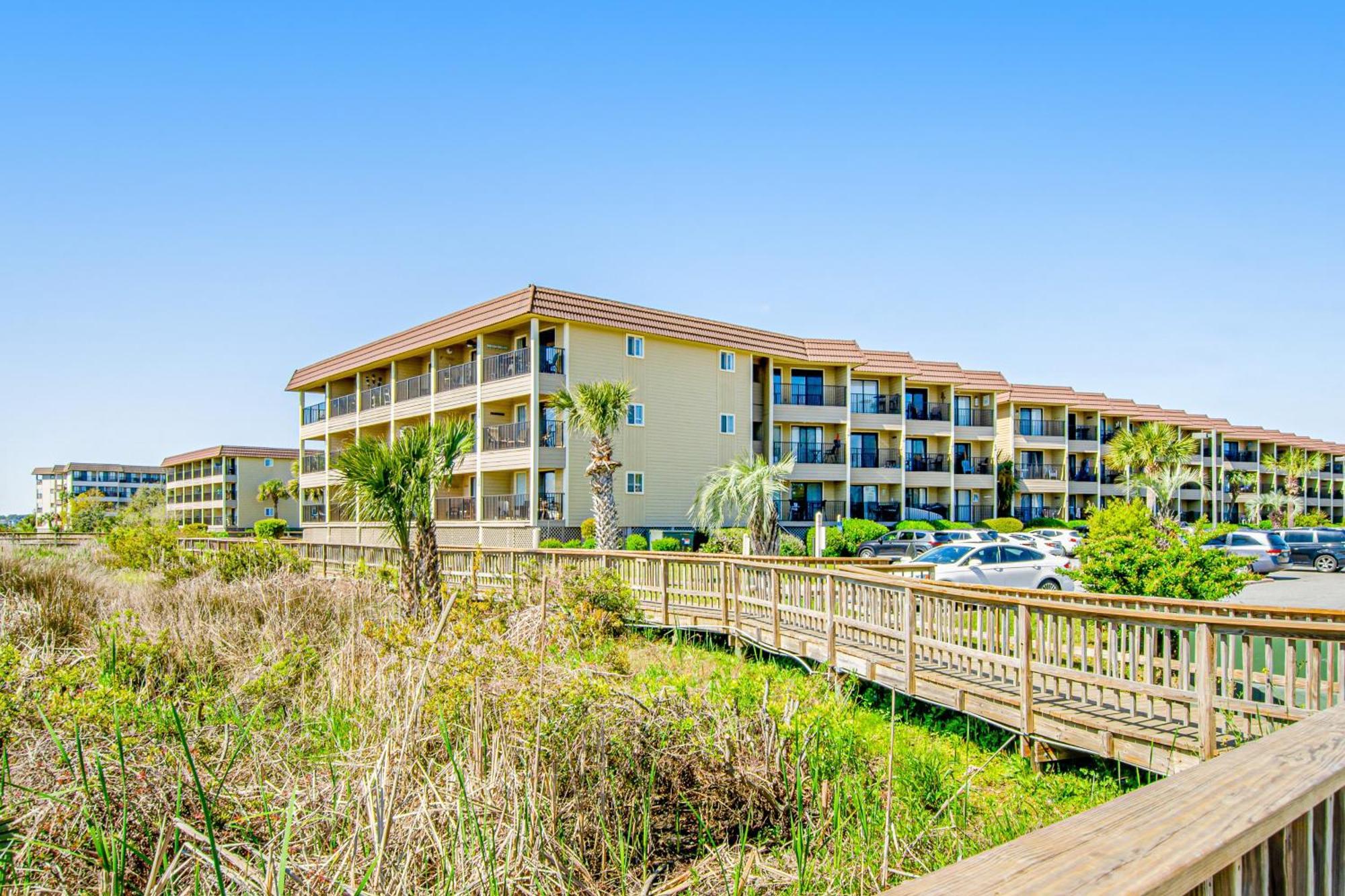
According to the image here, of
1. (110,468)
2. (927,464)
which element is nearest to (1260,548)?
(927,464)

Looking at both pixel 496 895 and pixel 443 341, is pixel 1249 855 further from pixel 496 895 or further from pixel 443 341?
pixel 443 341

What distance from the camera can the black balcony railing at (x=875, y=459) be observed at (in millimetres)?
45062

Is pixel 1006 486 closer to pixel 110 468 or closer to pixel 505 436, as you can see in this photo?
pixel 505 436

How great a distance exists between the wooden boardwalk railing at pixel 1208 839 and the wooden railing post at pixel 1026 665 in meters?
5.95

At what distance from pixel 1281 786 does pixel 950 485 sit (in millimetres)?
47759

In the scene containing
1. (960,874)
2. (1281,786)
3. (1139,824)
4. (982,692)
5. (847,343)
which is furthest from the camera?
(847,343)

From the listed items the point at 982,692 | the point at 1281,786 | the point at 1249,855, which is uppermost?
the point at 1281,786

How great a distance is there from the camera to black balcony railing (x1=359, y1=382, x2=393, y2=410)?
40031mm

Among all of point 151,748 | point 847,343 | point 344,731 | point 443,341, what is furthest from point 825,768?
point 847,343

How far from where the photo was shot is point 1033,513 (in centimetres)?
5459

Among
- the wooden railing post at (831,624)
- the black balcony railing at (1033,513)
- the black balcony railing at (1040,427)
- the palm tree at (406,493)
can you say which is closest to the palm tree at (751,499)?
the palm tree at (406,493)

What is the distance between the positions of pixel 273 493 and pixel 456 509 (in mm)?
42894

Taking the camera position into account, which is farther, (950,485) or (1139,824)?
(950,485)

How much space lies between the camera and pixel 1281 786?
65.4 inches
